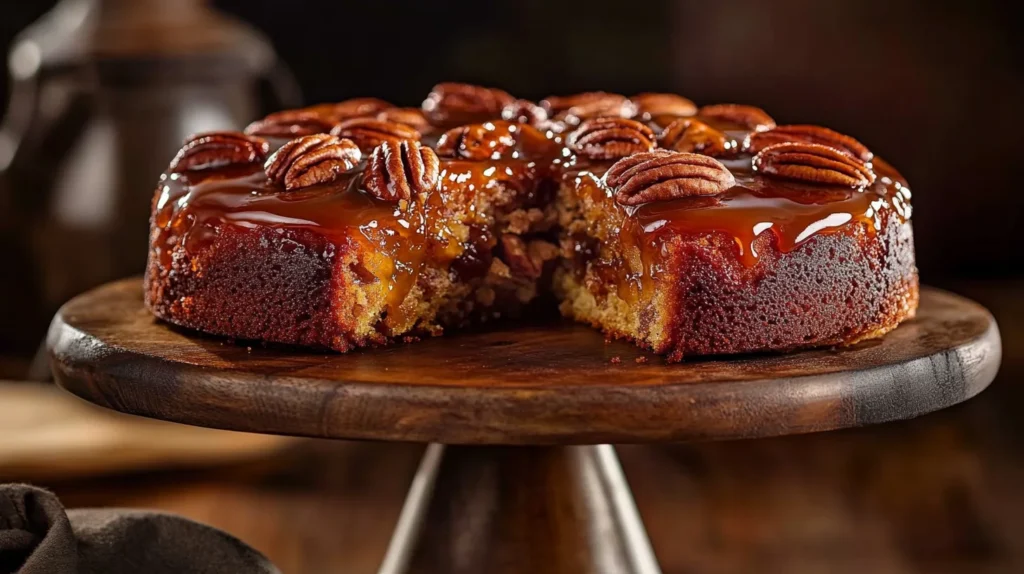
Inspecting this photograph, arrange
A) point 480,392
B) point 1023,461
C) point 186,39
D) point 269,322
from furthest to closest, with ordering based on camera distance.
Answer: point 1023,461
point 186,39
point 269,322
point 480,392

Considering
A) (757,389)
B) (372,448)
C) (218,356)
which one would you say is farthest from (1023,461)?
(218,356)

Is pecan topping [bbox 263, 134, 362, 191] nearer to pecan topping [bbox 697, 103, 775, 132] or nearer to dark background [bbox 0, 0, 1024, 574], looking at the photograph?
pecan topping [bbox 697, 103, 775, 132]

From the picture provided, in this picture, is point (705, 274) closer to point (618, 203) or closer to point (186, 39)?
point (618, 203)

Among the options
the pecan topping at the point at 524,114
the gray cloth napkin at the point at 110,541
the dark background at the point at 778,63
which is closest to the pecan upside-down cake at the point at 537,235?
the pecan topping at the point at 524,114

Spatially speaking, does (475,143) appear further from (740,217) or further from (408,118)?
(740,217)

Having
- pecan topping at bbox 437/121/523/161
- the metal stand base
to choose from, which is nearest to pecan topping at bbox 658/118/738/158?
pecan topping at bbox 437/121/523/161
